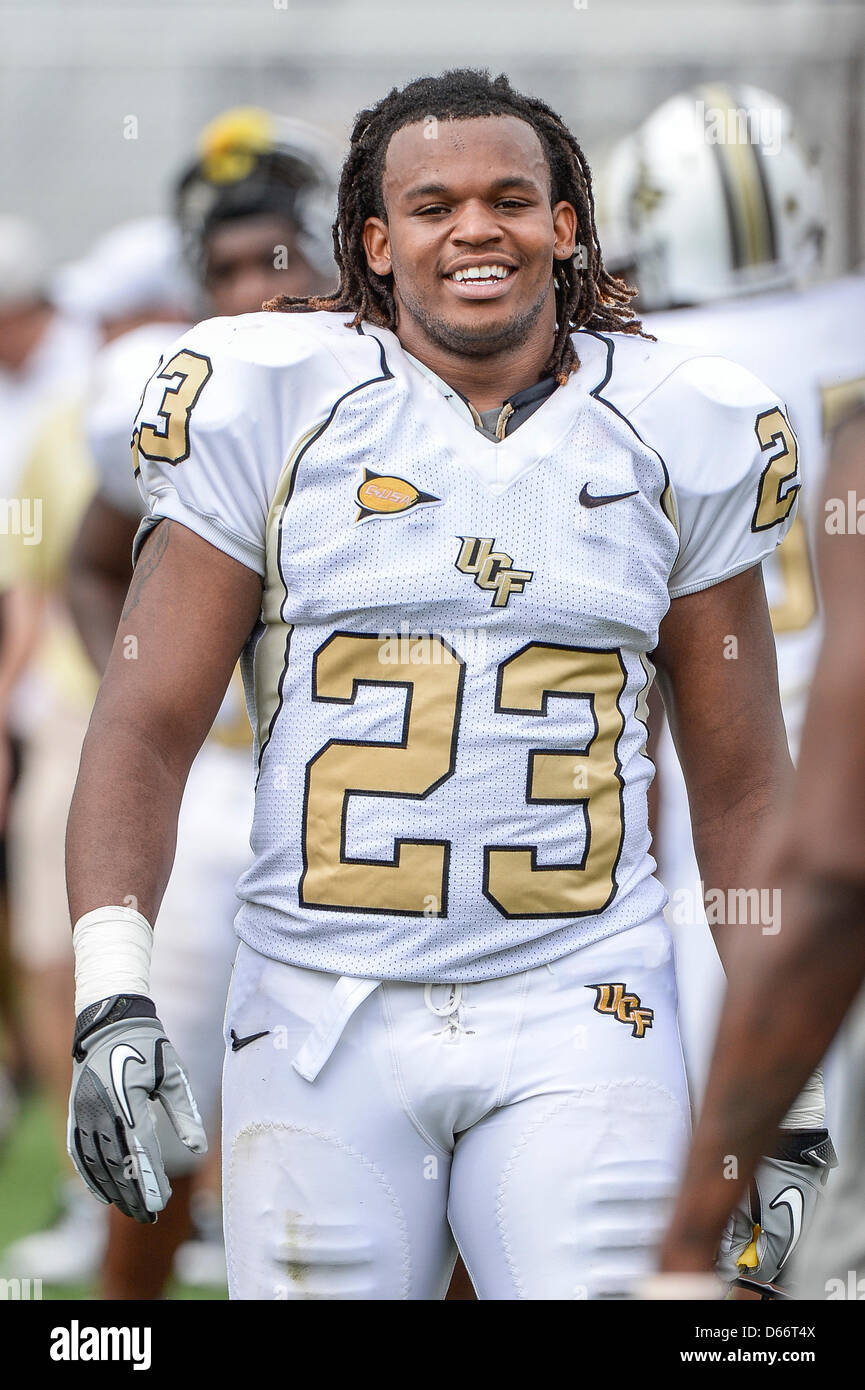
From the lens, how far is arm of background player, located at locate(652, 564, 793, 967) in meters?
2.52

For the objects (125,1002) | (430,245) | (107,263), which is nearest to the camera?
(125,1002)

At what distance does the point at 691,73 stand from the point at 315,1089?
7.09 meters

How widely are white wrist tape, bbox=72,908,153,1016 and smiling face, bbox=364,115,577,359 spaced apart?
820mm

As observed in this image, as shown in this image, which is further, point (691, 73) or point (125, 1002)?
point (691, 73)

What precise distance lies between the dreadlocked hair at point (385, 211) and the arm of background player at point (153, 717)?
0.42 metres

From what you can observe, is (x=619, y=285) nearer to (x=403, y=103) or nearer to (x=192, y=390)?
(x=403, y=103)

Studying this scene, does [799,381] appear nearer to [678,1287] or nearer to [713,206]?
[713,206]

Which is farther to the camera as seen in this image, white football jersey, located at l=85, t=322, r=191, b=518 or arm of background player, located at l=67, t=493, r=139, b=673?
arm of background player, located at l=67, t=493, r=139, b=673

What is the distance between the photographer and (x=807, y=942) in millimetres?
1597

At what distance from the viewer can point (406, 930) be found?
231 cm

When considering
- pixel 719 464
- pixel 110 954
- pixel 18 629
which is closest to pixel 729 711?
pixel 719 464

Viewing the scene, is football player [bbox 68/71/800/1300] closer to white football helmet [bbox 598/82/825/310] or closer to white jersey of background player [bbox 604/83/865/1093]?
white jersey of background player [bbox 604/83/865/1093]

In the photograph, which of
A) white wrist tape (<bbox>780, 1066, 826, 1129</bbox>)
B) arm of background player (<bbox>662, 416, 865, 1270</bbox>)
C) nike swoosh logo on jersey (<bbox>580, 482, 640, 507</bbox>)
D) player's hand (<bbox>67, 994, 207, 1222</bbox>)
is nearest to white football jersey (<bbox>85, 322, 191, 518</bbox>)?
nike swoosh logo on jersey (<bbox>580, 482, 640, 507</bbox>)
